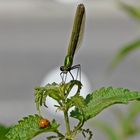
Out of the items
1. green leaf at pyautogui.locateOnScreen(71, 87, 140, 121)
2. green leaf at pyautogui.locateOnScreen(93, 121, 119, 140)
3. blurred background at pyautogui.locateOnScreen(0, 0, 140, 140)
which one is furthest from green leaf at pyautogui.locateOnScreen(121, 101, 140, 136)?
blurred background at pyautogui.locateOnScreen(0, 0, 140, 140)

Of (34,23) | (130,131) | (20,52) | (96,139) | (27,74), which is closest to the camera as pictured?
(130,131)

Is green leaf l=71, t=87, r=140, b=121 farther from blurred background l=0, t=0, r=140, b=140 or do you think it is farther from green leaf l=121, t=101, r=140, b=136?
blurred background l=0, t=0, r=140, b=140

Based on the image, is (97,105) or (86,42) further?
(86,42)

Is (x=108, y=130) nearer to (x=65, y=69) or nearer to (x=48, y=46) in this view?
(x=65, y=69)

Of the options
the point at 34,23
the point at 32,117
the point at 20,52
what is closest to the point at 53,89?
the point at 32,117

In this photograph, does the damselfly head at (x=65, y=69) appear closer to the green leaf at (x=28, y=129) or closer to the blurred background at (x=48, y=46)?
the green leaf at (x=28, y=129)

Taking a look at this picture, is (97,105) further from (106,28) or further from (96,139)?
(106,28)
